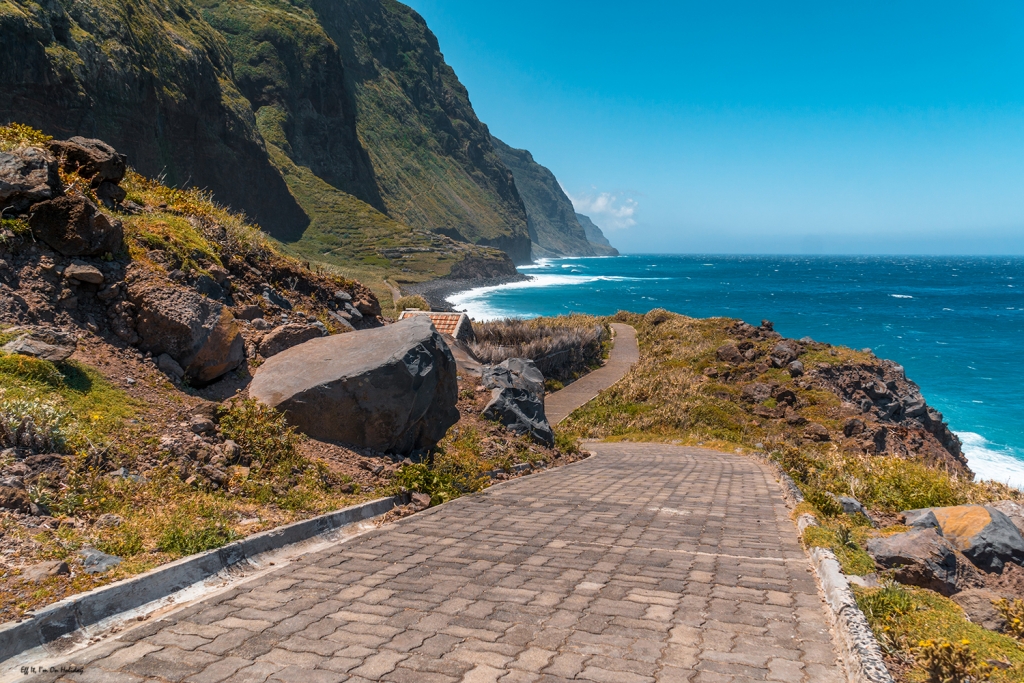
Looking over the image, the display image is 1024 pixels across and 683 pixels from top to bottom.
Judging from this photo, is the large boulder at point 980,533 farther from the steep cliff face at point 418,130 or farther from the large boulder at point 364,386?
the steep cliff face at point 418,130

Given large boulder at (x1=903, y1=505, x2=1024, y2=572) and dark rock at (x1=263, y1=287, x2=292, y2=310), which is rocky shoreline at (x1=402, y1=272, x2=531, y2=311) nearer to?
dark rock at (x1=263, y1=287, x2=292, y2=310)

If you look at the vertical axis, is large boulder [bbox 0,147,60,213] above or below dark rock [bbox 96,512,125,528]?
above

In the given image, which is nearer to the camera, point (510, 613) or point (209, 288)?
point (510, 613)

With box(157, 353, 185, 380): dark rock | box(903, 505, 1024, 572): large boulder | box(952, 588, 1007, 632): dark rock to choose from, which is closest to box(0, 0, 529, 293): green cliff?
box(157, 353, 185, 380): dark rock

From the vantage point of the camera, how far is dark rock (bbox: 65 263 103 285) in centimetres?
649

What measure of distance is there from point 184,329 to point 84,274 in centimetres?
106

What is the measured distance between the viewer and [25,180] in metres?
6.52

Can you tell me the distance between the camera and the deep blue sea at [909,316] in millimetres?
31812

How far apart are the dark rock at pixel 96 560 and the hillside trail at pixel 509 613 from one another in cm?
55

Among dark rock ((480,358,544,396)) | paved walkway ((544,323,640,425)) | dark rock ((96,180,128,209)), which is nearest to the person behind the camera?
dark rock ((96,180,128,209))

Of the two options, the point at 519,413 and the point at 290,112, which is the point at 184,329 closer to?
the point at 519,413

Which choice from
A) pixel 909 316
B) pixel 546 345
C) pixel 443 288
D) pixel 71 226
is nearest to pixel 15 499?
pixel 71 226

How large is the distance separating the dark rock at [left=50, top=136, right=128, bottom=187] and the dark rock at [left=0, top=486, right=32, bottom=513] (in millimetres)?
4881

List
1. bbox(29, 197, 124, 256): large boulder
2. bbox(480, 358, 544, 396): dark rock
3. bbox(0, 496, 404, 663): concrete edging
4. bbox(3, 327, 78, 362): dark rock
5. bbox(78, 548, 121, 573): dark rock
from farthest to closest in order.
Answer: bbox(480, 358, 544, 396): dark rock → bbox(29, 197, 124, 256): large boulder → bbox(3, 327, 78, 362): dark rock → bbox(78, 548, 121, 573): dark rock → bbox(0, 496, 404, 663): concrete edging
